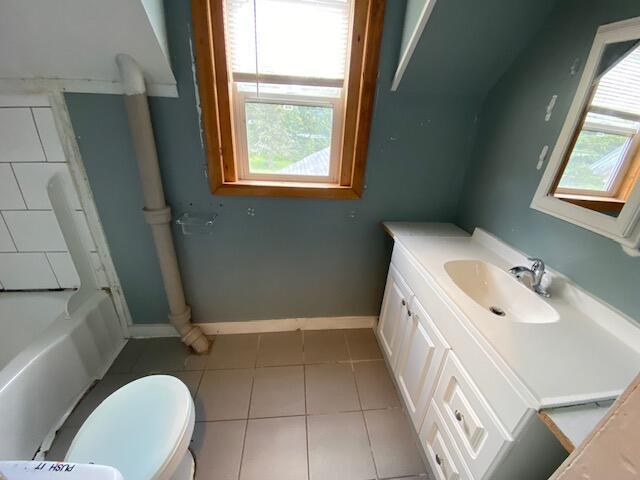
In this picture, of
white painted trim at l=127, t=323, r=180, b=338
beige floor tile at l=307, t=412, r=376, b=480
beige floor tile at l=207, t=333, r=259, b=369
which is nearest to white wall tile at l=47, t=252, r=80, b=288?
white painted trim at l=127, t=323, r=180, b=338

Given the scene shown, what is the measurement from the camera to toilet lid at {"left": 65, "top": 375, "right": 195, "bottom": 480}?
88cm

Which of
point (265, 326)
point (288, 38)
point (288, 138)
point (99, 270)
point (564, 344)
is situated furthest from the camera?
point (265, 326)

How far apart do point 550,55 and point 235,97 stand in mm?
1343

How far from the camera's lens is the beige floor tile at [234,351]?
159 cm

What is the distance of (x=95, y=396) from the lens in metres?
1.37

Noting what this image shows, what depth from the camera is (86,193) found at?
1.35 metres

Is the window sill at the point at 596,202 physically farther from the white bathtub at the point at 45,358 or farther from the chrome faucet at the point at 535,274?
the white bathtub at the point at 45,358

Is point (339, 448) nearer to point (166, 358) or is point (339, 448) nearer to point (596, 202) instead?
point (166, 358)

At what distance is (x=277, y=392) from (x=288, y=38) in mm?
1755

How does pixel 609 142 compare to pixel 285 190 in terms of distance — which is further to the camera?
pixel 285 190

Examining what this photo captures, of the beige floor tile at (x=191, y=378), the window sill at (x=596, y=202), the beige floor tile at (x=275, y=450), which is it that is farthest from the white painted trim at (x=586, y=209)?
the beige floor tile at (x=191, y=378)

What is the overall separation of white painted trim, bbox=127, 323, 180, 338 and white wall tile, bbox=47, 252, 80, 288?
42 cm

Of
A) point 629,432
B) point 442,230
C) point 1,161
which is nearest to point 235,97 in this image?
point 1,161

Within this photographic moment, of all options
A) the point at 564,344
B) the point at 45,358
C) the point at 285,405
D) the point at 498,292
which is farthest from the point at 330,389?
the point at 45,358
